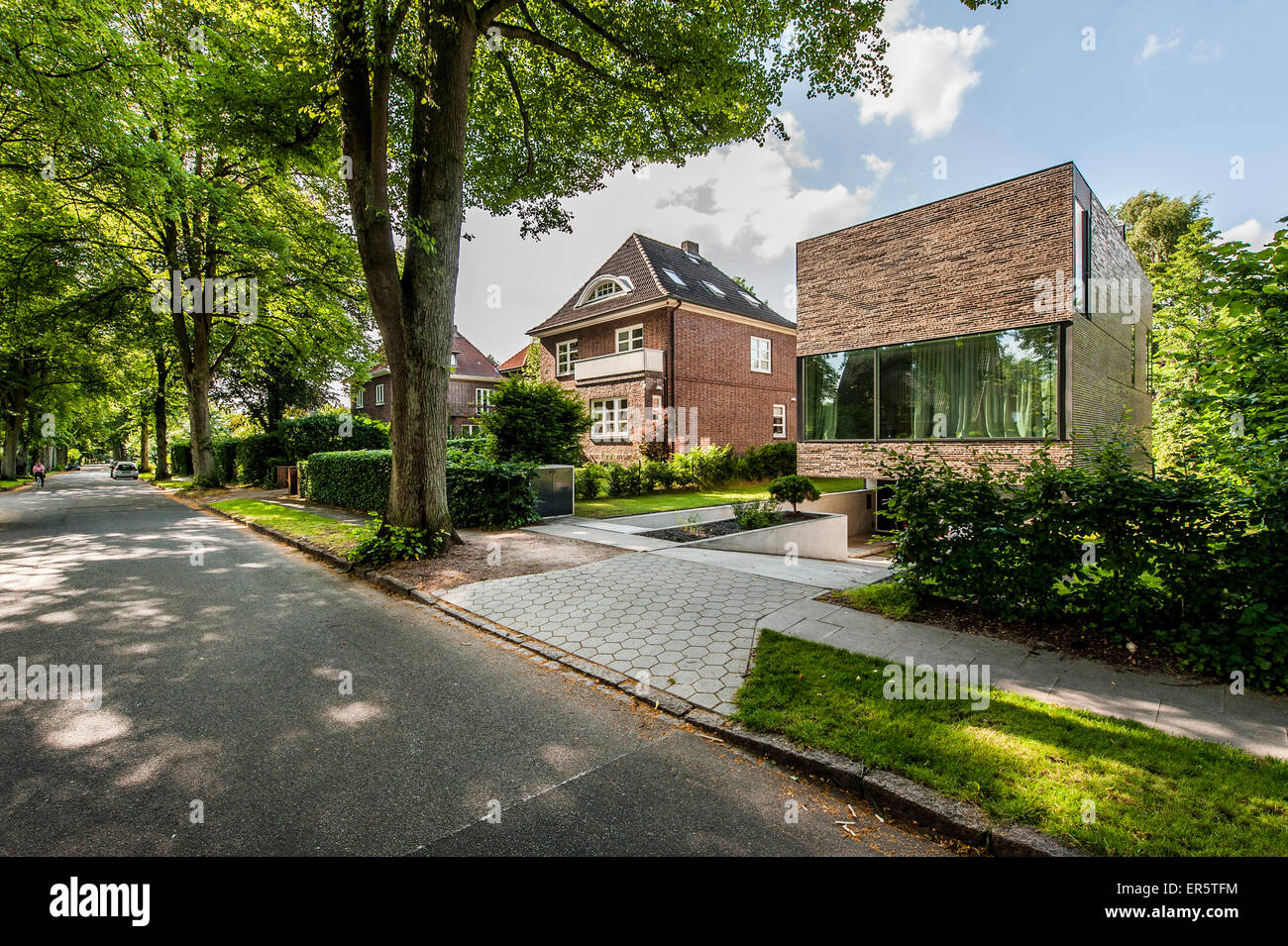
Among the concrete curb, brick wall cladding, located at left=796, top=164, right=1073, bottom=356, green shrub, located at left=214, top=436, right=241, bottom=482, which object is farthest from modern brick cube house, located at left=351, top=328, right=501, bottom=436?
the concrete curb

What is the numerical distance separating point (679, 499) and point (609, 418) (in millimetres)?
8232

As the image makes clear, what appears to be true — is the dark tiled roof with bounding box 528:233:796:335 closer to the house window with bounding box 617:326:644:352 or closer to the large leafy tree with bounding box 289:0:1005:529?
the house window with bounding box 617:326:644:352

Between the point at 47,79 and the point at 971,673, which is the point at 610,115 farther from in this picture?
the point at 971,673

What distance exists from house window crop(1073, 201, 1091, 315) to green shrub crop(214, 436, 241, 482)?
34.2 m

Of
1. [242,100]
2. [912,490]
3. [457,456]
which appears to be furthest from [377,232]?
[912,490]

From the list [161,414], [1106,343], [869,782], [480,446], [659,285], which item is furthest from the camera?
[161,414]

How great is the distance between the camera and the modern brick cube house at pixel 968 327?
513 inches

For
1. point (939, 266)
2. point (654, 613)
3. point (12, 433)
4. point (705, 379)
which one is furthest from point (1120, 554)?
point (12, 433)

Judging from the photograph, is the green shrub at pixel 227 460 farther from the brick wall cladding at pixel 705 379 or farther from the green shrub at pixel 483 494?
the green shrub at pixel 483 494

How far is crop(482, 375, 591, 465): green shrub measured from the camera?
1569 cm

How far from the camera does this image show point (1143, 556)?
450 centimetres

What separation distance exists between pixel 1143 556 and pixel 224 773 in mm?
6564

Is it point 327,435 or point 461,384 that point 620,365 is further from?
point 461,384

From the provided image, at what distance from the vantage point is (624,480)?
18312 mm
